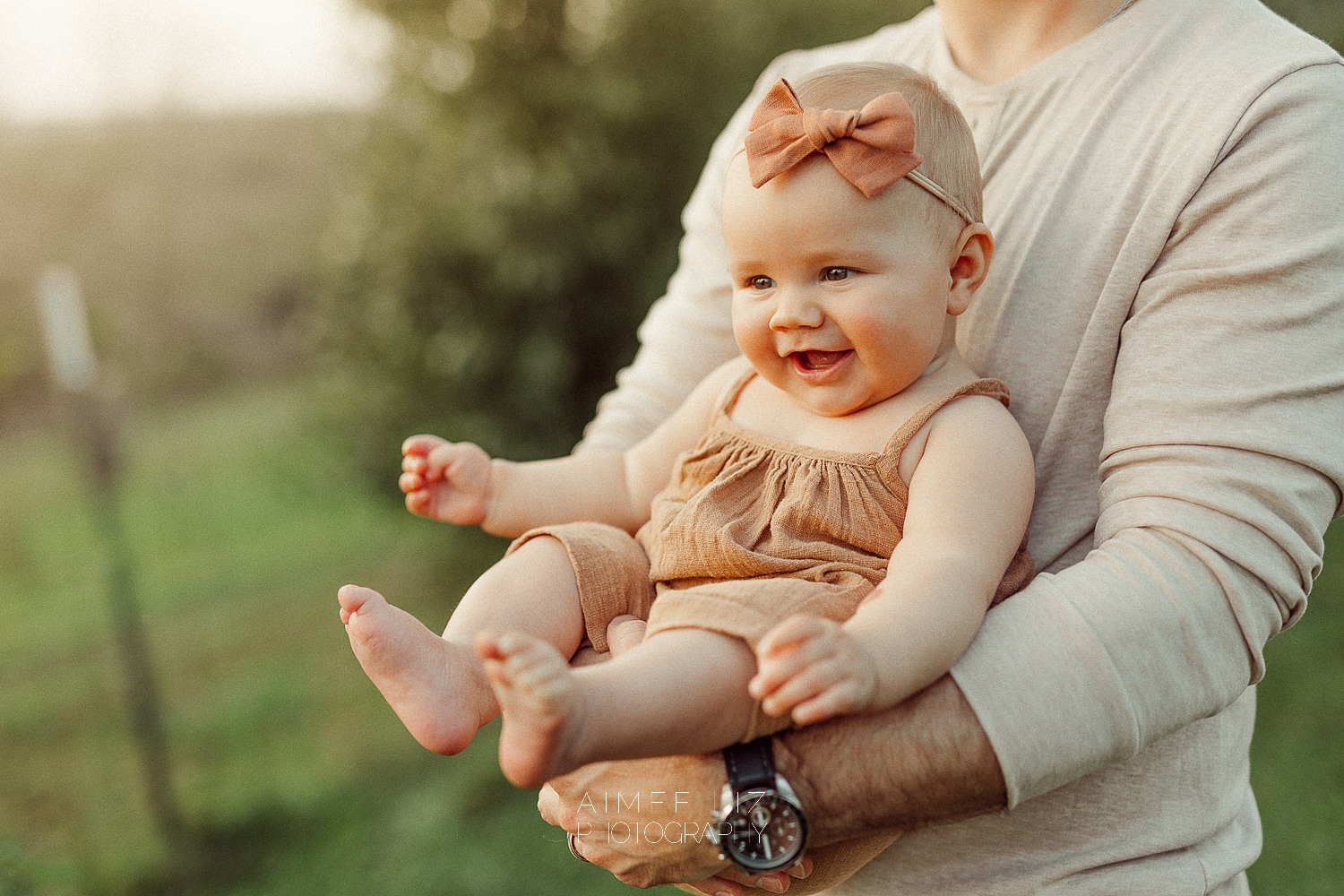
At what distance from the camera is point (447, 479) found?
192cm

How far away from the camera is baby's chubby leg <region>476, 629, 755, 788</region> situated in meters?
1.22

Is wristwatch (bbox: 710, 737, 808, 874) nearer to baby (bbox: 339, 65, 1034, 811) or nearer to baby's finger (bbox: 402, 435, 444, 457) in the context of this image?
baby (bbox: 339, 65, 1034, 811)

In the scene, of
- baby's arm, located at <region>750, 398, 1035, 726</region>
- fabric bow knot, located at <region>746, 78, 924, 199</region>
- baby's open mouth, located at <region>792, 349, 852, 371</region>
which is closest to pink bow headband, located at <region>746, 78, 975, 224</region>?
fabric bow knot, located at <region>746, 78, 924, 199</region>

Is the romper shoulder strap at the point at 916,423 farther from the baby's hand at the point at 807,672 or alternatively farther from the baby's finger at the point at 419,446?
the baby's finger at the point at 419,446

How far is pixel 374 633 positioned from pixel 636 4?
3583 mm

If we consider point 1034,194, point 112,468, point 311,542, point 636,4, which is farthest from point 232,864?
point 1034,194

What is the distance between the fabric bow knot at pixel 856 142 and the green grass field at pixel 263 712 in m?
2.81

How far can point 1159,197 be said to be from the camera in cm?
150

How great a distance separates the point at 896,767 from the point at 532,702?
18.9 inches

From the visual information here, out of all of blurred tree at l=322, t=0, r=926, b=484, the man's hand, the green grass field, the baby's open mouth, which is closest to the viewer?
the man's hand

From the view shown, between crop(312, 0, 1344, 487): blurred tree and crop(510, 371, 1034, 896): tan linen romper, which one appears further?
crop(312, 0, 1344, 487): blurred tree

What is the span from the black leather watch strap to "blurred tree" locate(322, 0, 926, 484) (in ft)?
10.6

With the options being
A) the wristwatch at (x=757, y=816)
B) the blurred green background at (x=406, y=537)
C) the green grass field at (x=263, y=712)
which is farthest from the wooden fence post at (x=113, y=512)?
the wristwatch at (x=757, y=816)

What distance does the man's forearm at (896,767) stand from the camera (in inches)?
54.2
